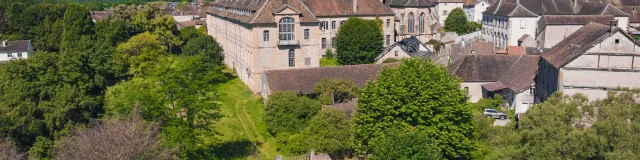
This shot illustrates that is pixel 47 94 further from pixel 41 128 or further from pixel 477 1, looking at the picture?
pixel 477 1

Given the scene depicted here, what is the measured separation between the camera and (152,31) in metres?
61.8

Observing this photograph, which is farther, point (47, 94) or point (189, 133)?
point (47, 94)

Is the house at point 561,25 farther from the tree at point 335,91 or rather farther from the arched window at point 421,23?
the tree at point 335,91

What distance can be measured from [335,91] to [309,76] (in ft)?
12.8

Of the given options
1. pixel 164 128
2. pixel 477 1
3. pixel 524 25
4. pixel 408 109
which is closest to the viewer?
pixel 408 109

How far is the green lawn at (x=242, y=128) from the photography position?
32562 millimetres

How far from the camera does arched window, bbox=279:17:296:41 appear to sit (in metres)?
44.8

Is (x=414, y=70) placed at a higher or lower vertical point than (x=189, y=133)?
higher

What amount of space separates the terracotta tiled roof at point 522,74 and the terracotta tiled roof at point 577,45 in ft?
9.06

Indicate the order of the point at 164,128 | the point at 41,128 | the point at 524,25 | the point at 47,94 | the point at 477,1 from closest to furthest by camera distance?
the point at 164,128 → the point at 41,128 → the point at 47,94 → the point at 524,25 → the point at 477,1

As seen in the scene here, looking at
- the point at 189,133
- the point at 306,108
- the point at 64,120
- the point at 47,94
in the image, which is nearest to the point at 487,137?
the point at 306,108

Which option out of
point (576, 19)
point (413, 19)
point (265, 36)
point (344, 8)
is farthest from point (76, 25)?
point (576, 19)

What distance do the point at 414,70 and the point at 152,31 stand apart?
1710 inches

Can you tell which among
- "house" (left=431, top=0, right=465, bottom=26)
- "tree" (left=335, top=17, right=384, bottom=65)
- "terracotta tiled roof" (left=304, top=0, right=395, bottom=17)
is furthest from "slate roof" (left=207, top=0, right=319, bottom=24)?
"house" (left=431, top=0, right=465, bottom=26)
